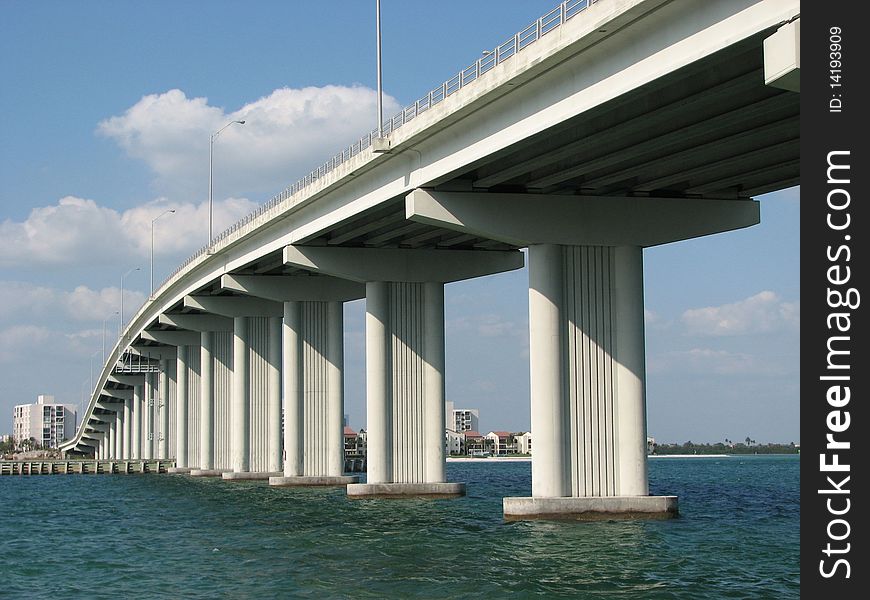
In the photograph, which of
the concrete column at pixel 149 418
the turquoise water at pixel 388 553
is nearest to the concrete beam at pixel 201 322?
the turquoise water at pixel 388 553

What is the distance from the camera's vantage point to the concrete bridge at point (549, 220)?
31.0 metres

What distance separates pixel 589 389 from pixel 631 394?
1468mm

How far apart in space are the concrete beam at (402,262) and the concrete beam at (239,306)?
23622 mm

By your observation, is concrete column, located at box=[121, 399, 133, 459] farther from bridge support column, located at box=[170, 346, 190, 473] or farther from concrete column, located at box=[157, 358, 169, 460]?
bridge support column, located at box=[170, 346, 190, 473]

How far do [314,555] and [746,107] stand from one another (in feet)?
56.0

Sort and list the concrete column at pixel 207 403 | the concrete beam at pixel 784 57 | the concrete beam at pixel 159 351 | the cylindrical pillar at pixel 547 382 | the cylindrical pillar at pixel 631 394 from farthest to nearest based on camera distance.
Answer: the concrete beam at pixel 159 351 < the concrete column at pixel 207 403 < the cylindrical pillar at pixel 631 394 < the cylindrical pillar at pixel 547 382 < the concrete beam at pixel 784 57

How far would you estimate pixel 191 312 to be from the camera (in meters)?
98.5

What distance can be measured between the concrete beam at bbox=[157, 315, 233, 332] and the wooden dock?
59.4 feet

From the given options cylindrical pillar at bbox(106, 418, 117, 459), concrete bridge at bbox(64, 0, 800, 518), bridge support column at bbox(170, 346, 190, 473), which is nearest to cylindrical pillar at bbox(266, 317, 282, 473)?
concrete bridge at bbox(64, 0, 800, 518)

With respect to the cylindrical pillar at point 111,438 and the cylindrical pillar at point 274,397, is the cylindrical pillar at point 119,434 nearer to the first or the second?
the cylindrical pillar at point 111,438

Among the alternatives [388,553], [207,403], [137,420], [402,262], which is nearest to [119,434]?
[137,420]

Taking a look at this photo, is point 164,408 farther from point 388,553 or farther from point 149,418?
A: point 388,553

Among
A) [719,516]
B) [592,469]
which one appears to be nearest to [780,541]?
[592,469]
